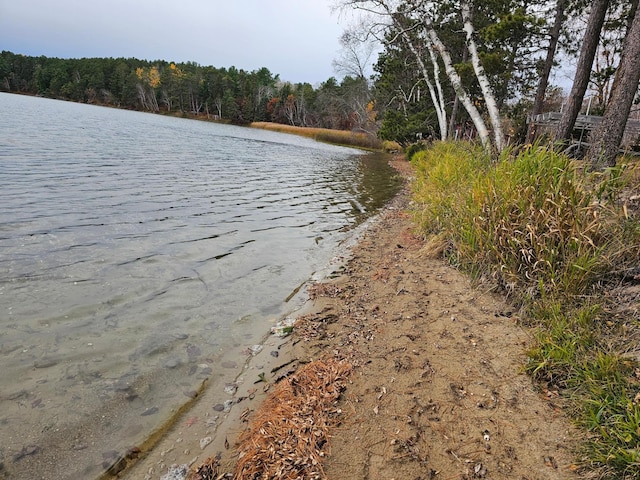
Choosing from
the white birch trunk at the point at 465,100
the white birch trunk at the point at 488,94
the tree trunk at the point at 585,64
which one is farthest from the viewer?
the white birch trunk at the point at 465,100

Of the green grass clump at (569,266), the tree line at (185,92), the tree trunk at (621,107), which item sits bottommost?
the green grass clump at (569,266)

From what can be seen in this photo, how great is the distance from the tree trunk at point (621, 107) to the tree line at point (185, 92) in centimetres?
6763

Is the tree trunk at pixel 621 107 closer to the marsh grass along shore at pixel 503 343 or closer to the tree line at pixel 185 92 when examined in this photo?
the marsh grass along shore at pixel 503 343

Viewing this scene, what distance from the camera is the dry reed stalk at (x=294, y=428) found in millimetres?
2053

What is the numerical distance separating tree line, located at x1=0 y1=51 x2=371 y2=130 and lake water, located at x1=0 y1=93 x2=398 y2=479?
220 feet

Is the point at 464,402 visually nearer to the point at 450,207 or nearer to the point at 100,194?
the point at 450,207

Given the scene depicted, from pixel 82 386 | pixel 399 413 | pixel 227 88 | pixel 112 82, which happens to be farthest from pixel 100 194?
pixel 112 82

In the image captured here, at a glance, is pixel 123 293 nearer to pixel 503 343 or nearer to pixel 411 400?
pixel 411 400

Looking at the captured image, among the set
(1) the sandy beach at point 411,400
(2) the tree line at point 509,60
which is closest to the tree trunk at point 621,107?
(2) the tree line at point 509,60

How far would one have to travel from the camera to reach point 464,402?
8.21ft

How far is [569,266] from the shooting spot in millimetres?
3230

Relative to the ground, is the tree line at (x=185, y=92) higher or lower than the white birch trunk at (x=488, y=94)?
higher

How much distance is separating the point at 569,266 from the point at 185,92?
315ft

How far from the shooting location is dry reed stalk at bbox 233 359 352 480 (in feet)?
6.73
